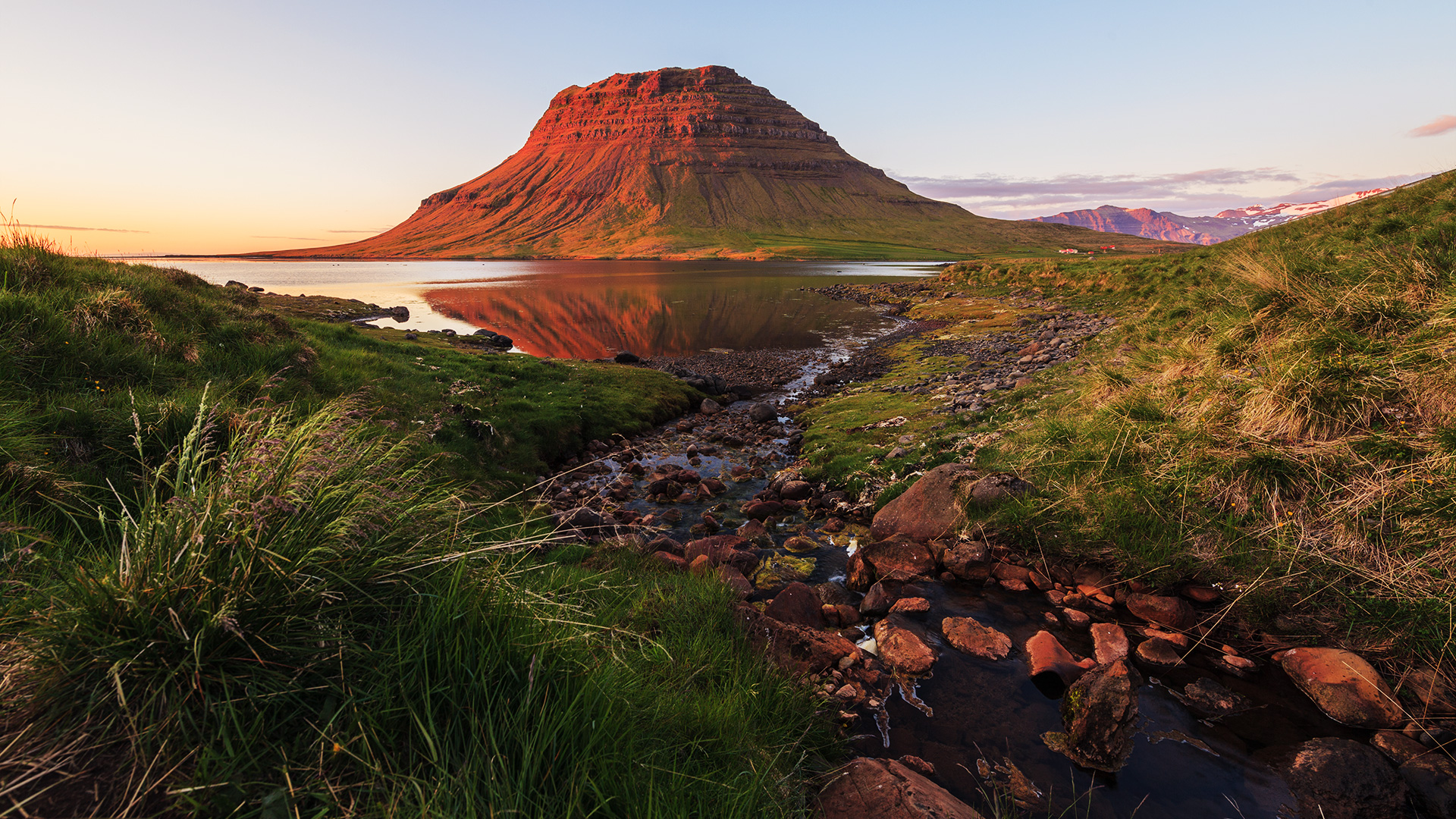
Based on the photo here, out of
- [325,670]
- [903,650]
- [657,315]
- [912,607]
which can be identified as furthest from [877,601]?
[657,315]

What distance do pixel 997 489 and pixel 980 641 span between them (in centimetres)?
329

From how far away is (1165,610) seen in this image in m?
7.45

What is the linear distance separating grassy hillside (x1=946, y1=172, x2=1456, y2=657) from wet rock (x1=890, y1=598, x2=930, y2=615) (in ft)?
8.07

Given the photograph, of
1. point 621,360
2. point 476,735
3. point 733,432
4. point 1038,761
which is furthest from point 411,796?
point 621,360

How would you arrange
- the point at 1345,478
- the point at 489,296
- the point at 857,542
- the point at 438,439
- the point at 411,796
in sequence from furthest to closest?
1. the point at 489,296
2. the point at 438,439
3. the point at 857,542
4. the point at 1345,478
5. the point at 411,796

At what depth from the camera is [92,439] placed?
6566 mm

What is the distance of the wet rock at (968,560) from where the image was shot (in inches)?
355

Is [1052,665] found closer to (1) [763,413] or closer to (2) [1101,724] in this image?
(2) [1101,724]

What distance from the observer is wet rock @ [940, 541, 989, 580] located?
29.6 ft

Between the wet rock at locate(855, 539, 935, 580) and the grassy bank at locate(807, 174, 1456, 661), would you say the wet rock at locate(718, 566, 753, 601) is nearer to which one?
the wet rock at locate(855, 539, 935, 580)

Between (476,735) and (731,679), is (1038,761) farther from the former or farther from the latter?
(476,735)

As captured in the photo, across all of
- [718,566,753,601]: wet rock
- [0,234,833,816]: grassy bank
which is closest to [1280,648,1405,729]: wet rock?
[0,234,833,816]: grassy bank

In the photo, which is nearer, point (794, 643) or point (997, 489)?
point (794, 643)

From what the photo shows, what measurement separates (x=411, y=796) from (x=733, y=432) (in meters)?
18.4
